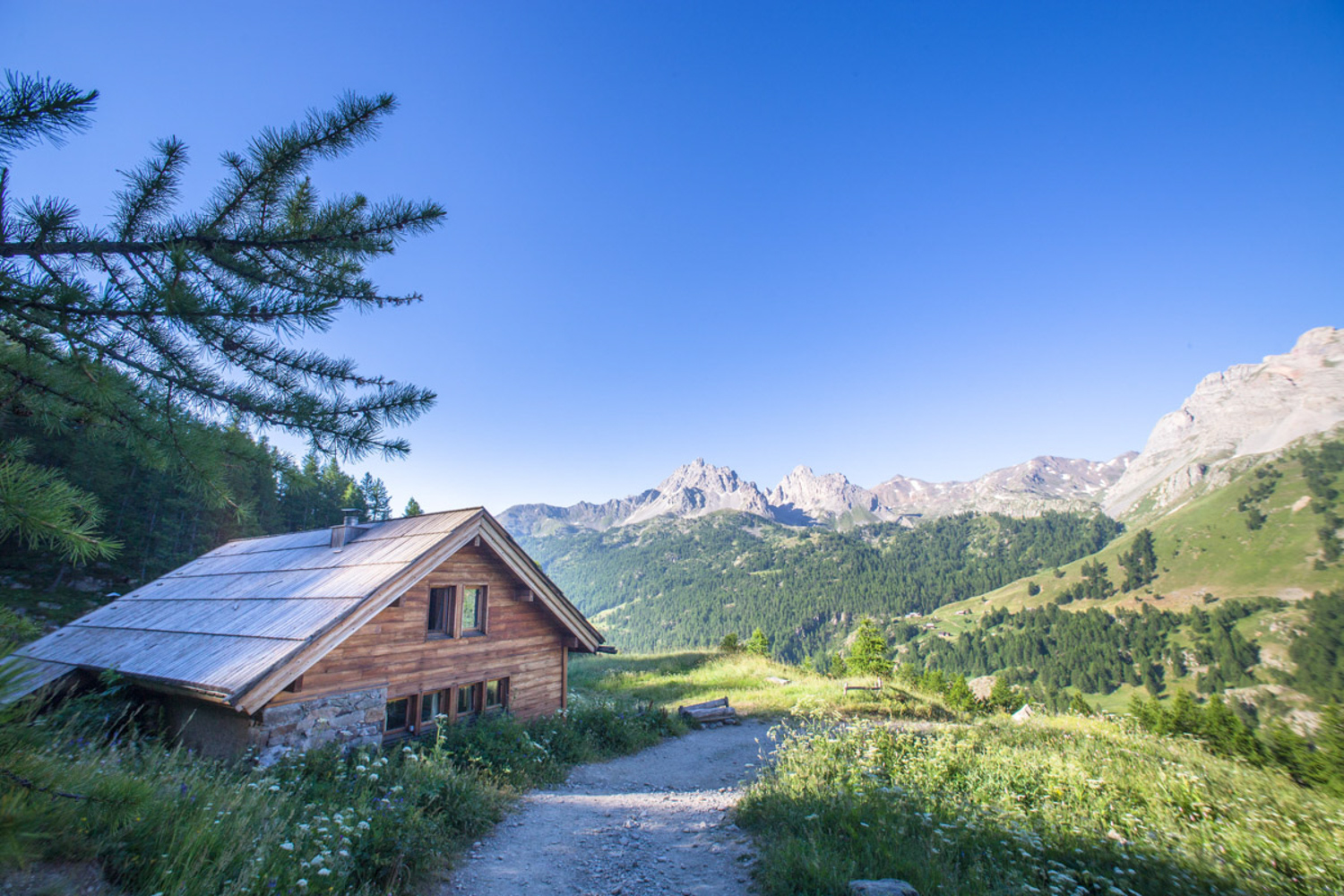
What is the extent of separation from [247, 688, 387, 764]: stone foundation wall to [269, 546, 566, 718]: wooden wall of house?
0.19m

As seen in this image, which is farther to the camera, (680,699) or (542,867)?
(680,699)

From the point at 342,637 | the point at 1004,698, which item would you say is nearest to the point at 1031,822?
the point at 342,637

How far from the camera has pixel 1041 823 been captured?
7758 millimetres

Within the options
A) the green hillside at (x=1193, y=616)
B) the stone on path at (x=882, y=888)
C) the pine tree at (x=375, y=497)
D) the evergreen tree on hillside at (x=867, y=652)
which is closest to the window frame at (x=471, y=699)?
the stone on path at (x=882, y=888)

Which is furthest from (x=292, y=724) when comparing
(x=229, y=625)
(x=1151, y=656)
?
(x=1151, y=656)

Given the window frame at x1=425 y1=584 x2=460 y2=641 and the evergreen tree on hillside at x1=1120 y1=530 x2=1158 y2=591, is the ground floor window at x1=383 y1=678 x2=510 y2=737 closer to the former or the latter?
the window frame at x1=425 y1=584 x2=460 y2=641

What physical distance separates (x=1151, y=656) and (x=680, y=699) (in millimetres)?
169441

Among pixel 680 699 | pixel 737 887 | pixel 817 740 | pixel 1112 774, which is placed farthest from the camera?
pixel 680 699

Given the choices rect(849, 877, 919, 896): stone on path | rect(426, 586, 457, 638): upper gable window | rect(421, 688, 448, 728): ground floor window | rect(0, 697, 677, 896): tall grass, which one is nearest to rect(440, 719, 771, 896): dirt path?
rect(0, 697, 677, 896): tall grass

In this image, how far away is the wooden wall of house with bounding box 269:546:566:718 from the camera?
455 inches

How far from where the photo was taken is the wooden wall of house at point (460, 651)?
1155 cm

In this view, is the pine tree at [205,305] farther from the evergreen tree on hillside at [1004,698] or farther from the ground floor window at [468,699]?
the evergreen tree on hillside at [1004,698]

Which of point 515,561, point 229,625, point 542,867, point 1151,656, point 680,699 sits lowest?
point 1151,656

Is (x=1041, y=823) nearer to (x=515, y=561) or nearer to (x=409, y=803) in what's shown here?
(x=409, y=803)
